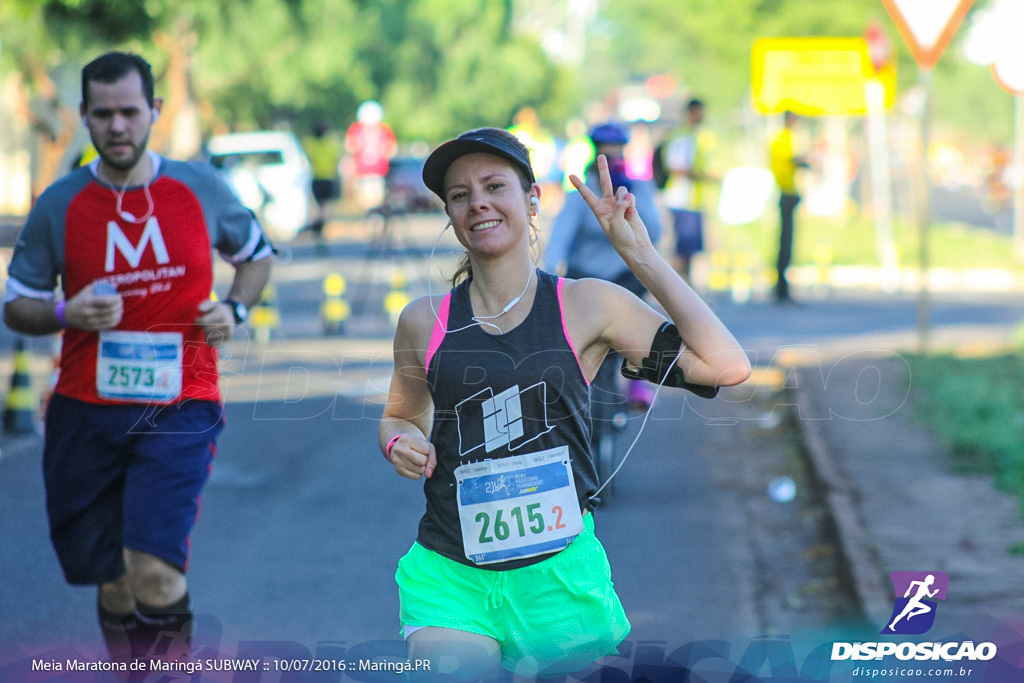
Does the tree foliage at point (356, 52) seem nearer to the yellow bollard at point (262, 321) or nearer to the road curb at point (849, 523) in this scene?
the yellow bollard at point (262, 321)

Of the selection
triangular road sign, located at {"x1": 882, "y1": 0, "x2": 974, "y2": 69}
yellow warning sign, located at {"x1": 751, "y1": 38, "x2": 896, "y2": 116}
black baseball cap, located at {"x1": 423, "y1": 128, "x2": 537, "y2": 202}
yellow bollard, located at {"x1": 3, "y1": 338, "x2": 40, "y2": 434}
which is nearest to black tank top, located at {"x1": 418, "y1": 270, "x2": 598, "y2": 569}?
black baseball cap, located at {"x1": 423, "y1": 128, "x2": 537, "y2": 202}

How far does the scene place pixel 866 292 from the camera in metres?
20.8

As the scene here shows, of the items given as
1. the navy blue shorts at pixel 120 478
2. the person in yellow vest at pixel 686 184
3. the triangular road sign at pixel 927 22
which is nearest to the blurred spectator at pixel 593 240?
the navy blue shorts at pixel 120 478

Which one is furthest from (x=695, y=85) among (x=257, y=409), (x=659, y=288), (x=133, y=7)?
(x=659, y=288)

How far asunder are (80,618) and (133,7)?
12407 millimetres

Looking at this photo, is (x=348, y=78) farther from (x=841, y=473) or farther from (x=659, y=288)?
(x=659, y=288)

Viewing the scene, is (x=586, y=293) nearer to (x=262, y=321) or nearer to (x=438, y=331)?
(x=438, y=331)

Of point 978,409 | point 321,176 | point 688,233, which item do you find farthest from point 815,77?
point 978,409

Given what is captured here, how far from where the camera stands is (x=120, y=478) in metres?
4.84

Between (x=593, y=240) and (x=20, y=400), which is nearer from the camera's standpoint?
(x=593, y=240)

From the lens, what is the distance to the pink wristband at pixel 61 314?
4652 mm

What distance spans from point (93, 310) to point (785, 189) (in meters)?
15.9

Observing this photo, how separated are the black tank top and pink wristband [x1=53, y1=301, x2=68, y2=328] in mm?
1595

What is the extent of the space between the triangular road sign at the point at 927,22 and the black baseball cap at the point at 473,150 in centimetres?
918
